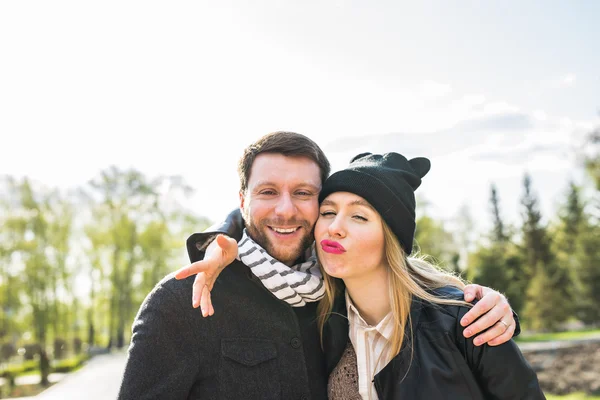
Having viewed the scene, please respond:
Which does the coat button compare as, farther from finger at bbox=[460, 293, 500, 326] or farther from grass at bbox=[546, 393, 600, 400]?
grass at bbox=[546, 393, 600, 400]

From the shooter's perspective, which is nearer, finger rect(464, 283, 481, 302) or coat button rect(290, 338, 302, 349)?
finger rect(464, 283, 481, 302)

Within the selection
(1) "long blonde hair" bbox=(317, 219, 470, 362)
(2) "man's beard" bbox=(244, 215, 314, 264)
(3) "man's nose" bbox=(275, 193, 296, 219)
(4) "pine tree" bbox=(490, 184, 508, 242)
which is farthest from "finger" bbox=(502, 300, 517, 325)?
(4) "pine tree" bbox=(490, 184, 508, 242)

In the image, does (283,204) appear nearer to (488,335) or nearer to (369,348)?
(369,348)

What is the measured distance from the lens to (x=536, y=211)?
155 feet

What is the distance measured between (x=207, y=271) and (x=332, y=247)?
0.90 meters

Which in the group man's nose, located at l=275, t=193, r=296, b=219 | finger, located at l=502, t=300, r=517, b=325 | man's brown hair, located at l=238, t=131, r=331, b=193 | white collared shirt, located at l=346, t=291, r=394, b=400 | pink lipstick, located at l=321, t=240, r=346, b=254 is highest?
man's brown hair, located at l=238, t=131, r=331, b=193

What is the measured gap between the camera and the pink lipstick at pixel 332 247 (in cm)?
324

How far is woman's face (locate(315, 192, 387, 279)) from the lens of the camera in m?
3.24

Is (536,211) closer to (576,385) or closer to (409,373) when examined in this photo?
(576,385)

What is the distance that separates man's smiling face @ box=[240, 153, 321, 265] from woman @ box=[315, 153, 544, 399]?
13 centimetres

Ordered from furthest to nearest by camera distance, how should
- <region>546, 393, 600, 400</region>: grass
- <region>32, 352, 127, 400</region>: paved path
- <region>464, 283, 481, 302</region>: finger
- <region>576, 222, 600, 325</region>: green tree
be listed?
1. <region>576, 222, 600, 325</region>: green tree
2. <region>32, 352, 127, 400</region>: paved path
3. <region>546, 393, 600, 400</region>: grass
4. <region>464, 283, 481, 302</region>: finger

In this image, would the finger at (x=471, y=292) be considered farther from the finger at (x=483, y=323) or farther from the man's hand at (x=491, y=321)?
the finger at (x=483, y=323)

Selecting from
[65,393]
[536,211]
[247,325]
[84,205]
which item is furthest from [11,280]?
[536,211]

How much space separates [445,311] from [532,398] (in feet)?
2.04
